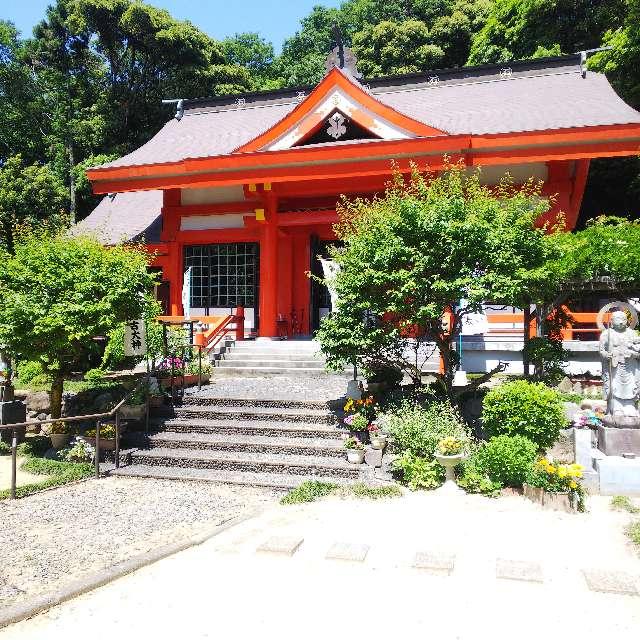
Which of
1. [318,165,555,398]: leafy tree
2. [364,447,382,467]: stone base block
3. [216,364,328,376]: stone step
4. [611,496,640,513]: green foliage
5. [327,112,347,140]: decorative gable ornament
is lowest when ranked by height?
[611,496,640,513]: green foliage

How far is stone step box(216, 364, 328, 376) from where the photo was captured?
11.4 metres

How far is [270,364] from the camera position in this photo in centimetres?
1193

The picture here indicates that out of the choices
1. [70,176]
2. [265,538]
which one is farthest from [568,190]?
[70,176]

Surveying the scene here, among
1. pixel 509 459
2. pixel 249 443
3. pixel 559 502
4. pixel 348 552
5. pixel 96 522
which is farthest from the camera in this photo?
pixel 249 443

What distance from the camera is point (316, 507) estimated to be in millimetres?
6141

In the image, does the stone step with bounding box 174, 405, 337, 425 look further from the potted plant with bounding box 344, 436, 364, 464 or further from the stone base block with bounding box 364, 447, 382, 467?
the stone base block with bounding box 364, 447, 382, 467

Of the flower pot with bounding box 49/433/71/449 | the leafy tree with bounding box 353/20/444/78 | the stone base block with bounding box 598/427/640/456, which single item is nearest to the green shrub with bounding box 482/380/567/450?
the stone base block with bounding box 598/427/640/456

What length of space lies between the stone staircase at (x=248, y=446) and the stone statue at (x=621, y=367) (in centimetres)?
331

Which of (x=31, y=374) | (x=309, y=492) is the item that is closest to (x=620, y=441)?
(x=309, y=492)

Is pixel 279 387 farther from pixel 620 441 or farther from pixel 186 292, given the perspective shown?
pixel 186 292

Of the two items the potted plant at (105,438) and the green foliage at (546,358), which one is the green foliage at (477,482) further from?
the potted plant at (105,438)

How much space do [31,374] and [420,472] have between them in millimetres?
9360

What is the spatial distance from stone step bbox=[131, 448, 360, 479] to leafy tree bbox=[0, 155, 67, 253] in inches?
675

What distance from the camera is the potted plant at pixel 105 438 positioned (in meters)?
8.38
